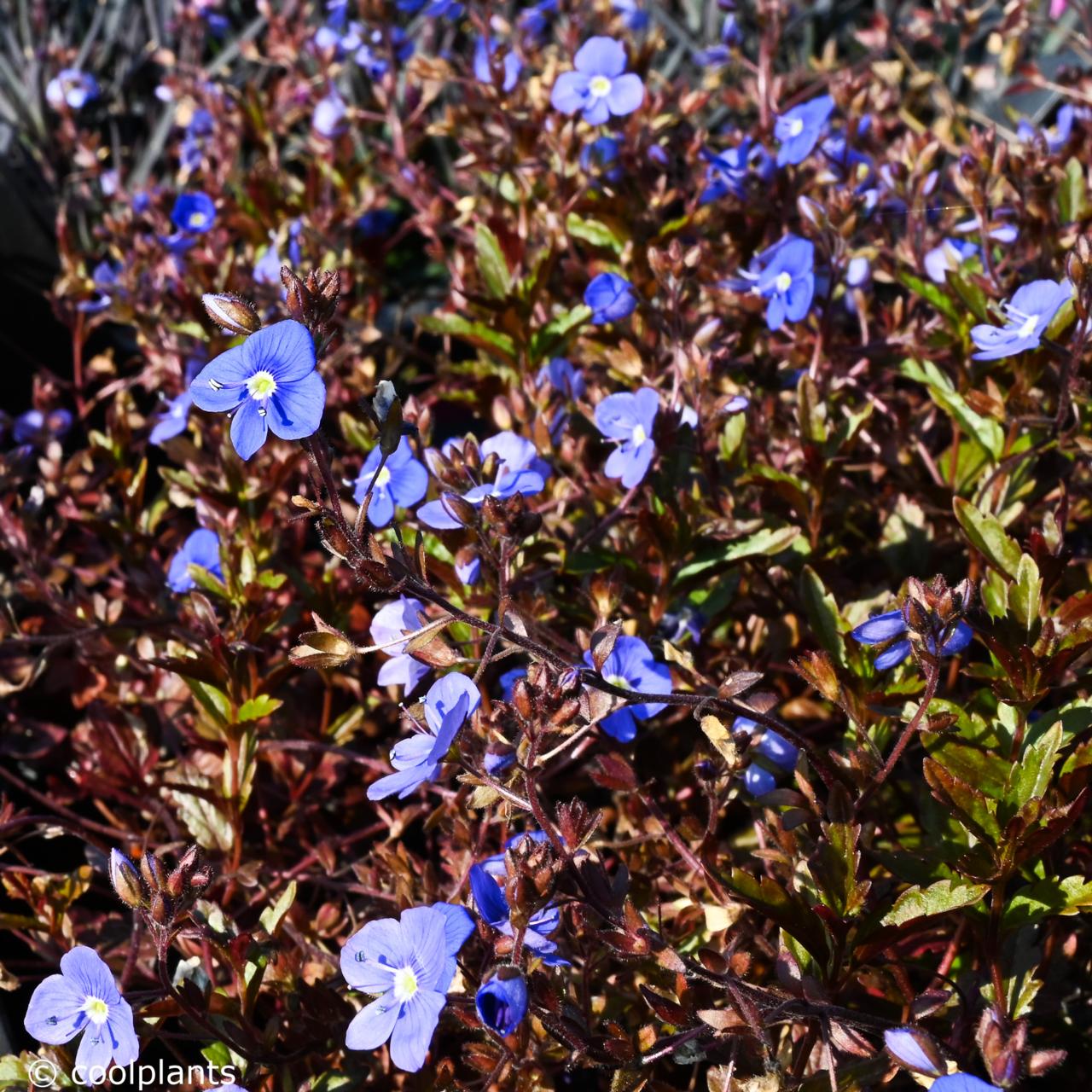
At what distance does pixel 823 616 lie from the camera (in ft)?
6.03

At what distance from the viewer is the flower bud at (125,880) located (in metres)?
1.44

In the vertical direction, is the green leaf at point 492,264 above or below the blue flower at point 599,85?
below

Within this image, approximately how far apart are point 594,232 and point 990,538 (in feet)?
4.05

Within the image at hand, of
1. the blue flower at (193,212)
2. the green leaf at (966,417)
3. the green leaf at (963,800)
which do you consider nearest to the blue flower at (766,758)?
the green leaf at (963,800)

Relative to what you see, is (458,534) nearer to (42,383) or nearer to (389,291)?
(42,383)

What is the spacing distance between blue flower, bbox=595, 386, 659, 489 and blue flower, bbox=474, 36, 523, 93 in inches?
41.6

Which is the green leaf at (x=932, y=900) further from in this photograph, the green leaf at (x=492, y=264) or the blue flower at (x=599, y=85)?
the blue flower at (x=599, y=85)

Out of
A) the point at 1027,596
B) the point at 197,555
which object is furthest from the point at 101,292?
the point at 1027,596

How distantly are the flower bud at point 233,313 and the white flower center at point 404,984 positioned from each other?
77 centimetres

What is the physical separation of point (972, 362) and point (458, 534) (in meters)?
1.00

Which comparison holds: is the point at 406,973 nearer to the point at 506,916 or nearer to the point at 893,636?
the point at 506,916

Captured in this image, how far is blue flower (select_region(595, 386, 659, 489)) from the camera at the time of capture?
189cm

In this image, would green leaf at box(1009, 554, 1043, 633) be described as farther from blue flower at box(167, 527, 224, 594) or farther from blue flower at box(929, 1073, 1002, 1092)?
blue flower at box(167, 527, 224, 594)

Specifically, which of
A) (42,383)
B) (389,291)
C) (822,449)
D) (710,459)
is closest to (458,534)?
(710,459)
